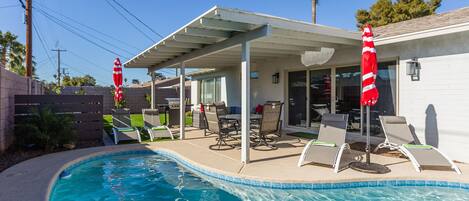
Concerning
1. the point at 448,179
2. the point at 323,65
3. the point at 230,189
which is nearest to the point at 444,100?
the point at 448,179

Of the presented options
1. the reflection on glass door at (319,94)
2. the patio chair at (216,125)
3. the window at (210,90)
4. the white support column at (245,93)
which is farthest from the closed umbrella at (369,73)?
the window at (210,90)

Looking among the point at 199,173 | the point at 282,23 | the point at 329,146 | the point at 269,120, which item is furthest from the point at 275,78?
the point at 199,173

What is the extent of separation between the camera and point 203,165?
19.9 feet

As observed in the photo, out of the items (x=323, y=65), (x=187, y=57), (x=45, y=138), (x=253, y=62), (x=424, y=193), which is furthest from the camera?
(x=253, y=62)

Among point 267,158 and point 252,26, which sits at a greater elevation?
point 252,26

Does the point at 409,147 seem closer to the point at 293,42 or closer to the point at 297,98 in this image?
the point at 293,42

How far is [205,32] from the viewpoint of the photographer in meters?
6.11

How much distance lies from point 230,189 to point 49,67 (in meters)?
63.5

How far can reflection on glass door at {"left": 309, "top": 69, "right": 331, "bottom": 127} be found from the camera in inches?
376

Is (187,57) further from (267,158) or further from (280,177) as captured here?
(280,177)

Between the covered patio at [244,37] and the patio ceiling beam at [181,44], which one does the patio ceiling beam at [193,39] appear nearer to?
the covered patio at [244,37]

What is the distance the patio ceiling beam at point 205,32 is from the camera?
5865 mm

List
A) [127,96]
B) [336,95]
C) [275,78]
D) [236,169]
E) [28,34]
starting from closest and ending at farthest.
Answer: [236,169] < [336,95] < [28,34] < [275,78] < [127,96]

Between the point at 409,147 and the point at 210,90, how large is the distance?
1269cm
